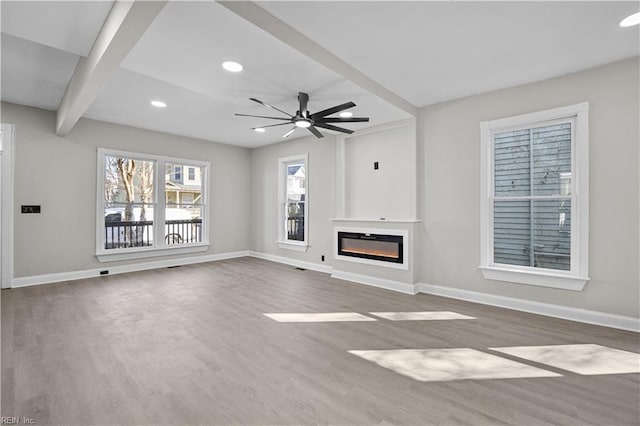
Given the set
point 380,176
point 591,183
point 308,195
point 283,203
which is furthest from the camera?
point 283,203

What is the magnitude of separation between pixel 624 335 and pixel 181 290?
5426 mm

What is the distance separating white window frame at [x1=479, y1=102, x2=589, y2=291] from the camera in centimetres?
334

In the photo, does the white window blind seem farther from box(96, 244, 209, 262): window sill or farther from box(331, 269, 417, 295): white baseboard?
box(96, 244, 209, 262): window sill

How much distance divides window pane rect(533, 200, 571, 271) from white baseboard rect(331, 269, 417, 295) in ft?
5.46

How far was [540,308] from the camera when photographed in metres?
3.60

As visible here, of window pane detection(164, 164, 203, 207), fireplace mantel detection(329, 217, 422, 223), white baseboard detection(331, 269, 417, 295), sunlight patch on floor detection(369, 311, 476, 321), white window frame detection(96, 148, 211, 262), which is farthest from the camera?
window pane detection(164, 164, 203, 207)

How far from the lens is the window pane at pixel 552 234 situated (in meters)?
3.57

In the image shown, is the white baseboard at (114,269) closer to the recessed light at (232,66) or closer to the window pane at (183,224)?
the window pane at (183,224)

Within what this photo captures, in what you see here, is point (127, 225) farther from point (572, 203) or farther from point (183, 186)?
point (572, 203)

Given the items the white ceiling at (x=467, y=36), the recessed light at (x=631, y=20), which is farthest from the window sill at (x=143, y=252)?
the recessed light at (x=631, y=20)

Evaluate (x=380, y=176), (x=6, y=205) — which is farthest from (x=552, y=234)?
(x=6, y=205)

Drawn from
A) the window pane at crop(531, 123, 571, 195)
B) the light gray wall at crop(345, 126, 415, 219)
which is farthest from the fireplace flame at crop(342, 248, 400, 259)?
the window pane at crop(531, 123, 571, 195)

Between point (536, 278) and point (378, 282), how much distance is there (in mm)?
2137

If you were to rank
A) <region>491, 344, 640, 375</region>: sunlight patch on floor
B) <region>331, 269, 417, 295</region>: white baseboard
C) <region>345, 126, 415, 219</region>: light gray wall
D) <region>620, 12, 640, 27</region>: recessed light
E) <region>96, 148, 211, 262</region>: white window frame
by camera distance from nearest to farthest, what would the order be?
<region>491, 344, 640, 375</region>: sunlight patch on floor → <region>620, 12, 640, 27</region>: recessed light → <region>331, 269, 417, 295</region>: white baseboard → <region>345, 126, 415, 219</region>: light gray wall → <region>96, 148, 211, 262</region>: white window frame
